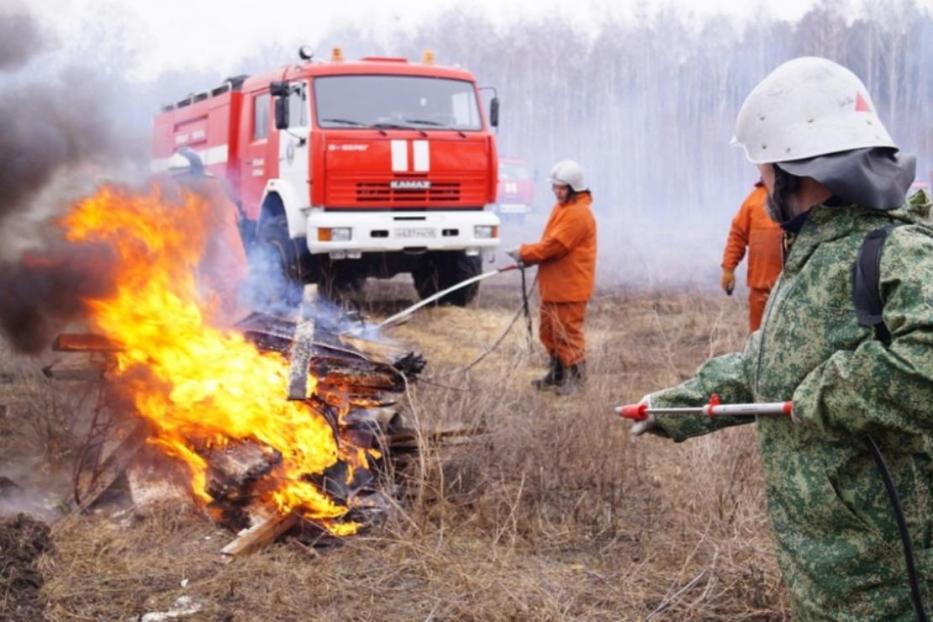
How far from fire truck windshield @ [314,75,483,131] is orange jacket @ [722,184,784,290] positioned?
462cm

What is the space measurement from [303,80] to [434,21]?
144 feet

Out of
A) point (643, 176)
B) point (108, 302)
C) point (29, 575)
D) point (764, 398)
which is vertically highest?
point (764, 398)

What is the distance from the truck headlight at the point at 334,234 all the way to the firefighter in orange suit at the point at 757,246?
463 cm

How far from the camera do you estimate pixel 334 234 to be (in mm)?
10859

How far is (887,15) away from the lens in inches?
1337

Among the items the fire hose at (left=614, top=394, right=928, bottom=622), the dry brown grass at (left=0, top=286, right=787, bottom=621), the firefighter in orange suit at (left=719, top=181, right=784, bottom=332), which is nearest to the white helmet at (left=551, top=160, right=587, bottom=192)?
the firefighter in orange suit at (left=719, top=181, right=784, bottom=332)

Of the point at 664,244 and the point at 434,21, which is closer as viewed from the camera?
the point at 664,244

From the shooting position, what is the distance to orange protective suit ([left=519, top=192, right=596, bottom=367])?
813 centimetres

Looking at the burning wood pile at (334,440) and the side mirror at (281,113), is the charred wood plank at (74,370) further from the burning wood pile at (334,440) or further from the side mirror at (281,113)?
the side mirror at (281,113)

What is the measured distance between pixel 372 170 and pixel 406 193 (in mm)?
507

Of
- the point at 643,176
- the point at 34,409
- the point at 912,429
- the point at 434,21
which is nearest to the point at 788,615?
the point at 912,429

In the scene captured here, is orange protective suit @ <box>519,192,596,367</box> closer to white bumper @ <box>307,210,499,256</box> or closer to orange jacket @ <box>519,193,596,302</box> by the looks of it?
orange jacket @ <box>519,193,596,302</box>

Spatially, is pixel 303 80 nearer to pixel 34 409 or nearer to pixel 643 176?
pixel 34 409

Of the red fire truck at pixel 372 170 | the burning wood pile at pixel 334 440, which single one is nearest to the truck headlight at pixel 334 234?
the red fire truck at pixel 372 170
